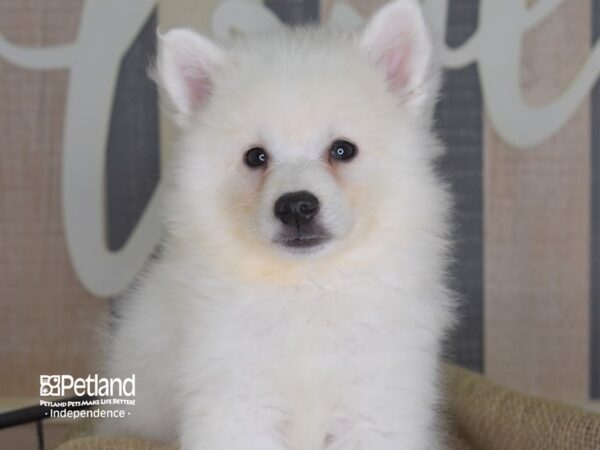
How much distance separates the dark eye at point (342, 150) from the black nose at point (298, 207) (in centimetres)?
16

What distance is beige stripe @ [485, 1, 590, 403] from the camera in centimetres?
316

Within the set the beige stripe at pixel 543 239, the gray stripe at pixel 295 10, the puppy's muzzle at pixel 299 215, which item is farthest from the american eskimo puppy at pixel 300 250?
the beige stripe at pixel 543 239

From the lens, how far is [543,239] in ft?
10.5

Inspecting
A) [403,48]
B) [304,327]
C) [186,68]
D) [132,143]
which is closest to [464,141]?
[403,48]

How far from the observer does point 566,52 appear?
316 centimetres

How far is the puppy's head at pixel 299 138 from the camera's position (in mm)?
1964

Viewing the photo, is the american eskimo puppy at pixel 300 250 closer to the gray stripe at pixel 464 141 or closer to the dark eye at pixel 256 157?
the dark eye at pixel 256 157

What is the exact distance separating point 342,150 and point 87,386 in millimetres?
1319

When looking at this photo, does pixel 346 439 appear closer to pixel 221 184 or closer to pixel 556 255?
pixel 221 184

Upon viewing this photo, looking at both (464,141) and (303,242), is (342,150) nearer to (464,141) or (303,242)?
(303,242)

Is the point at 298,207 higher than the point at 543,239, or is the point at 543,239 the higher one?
the point at 298,207

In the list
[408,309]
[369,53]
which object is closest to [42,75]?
[369,53]

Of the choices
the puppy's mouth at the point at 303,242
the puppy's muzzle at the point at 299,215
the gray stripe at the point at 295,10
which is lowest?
the puppy's mouth at the point at 303,242

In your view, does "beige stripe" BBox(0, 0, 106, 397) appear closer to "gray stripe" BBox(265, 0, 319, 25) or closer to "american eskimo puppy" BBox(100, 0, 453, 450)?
"gray stripe" BBox(265, 0, 319, 25)
